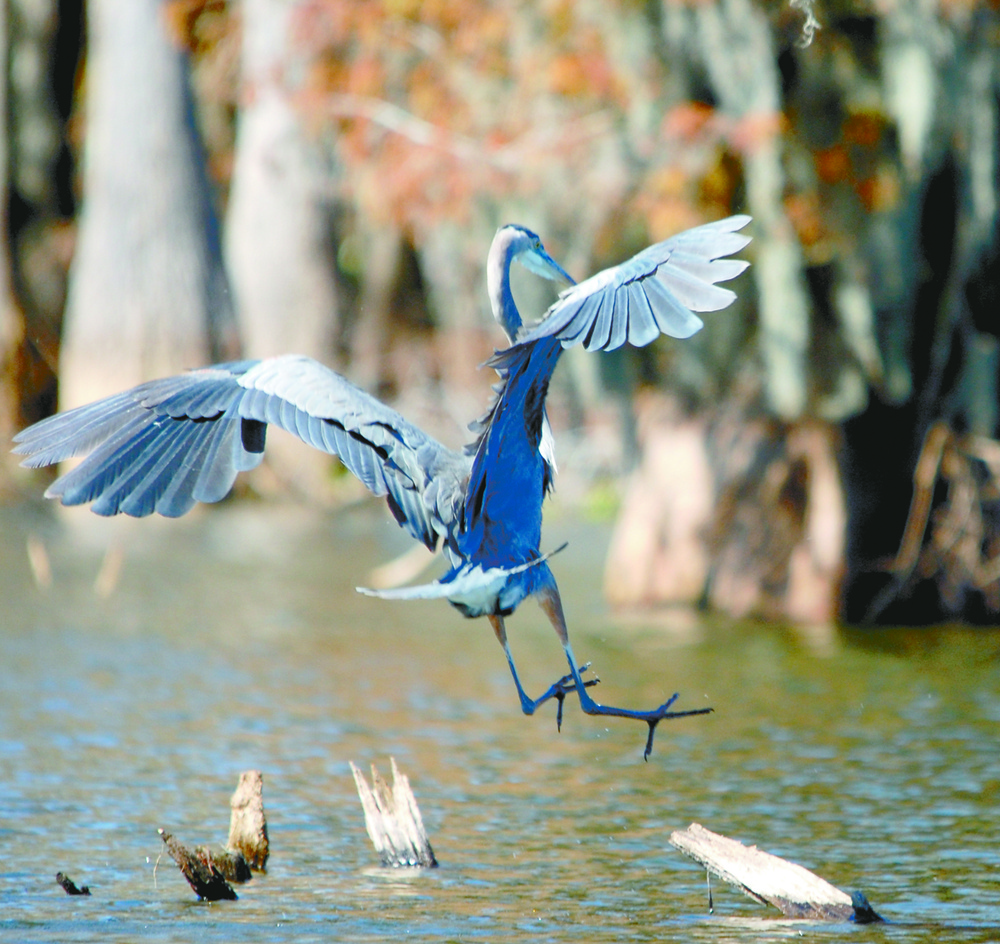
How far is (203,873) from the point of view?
461 cm

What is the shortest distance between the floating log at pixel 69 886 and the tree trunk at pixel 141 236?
520 inches

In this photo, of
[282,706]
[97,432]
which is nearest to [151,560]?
[282,706]

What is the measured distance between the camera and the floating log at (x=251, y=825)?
4.98 m

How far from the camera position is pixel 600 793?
19.9 ft

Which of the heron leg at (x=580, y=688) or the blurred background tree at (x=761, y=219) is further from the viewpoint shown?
the blurred background tree at (x=761, y=219)

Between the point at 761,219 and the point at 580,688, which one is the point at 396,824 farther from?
the point at 761,219

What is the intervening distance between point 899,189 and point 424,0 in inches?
154

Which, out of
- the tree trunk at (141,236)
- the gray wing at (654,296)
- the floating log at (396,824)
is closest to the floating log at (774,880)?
the floating log at (396,824)

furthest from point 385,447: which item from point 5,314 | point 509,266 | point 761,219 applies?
point 5,314

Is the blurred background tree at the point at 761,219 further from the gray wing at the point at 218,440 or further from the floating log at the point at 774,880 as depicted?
the floating log at the point at 774,880

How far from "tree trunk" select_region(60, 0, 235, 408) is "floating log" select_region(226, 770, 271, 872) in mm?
12930

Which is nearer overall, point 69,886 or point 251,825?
point 69,886

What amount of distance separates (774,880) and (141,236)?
1463 centimetres

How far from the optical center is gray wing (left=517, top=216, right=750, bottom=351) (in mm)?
3879
